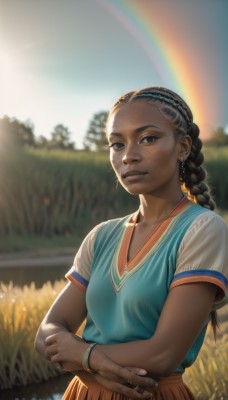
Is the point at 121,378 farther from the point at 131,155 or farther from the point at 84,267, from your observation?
the point at 131,155

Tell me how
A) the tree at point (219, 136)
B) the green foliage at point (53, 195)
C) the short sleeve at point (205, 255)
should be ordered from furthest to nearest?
the tree at point (219, 136) < the green foliage at point (53, 195) < the short sleeve at point (205, 255)

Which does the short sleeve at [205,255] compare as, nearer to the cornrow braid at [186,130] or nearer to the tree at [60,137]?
the cornrow braid at [186,130]

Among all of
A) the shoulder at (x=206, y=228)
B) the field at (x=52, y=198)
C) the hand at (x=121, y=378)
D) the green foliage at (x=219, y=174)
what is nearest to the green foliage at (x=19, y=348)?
the hand at (x=121, y=378)

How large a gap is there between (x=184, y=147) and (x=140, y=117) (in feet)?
0.47

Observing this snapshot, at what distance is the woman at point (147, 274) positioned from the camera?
1.36 m

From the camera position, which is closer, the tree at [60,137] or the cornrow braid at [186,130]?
the cornrow braid at [186,130]

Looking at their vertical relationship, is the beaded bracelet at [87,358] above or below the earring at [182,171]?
below

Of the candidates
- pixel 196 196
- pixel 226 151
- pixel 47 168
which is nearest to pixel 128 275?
pixel 196 196

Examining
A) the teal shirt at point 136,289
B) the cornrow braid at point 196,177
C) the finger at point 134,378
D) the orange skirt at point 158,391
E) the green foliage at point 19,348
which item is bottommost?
the green foliage at point 19,348

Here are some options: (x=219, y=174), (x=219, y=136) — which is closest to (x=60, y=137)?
(x=219, y=136)

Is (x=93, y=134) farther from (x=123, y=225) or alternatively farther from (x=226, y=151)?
(x=123, y=225)

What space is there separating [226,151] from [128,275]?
16887 mm

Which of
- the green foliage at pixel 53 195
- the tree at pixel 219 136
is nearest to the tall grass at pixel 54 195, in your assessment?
the green foliage at pixel 53 195

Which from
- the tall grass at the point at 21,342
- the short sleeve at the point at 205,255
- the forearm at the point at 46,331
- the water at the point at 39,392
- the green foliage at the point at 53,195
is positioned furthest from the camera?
the green foliage at the point at 53,195
